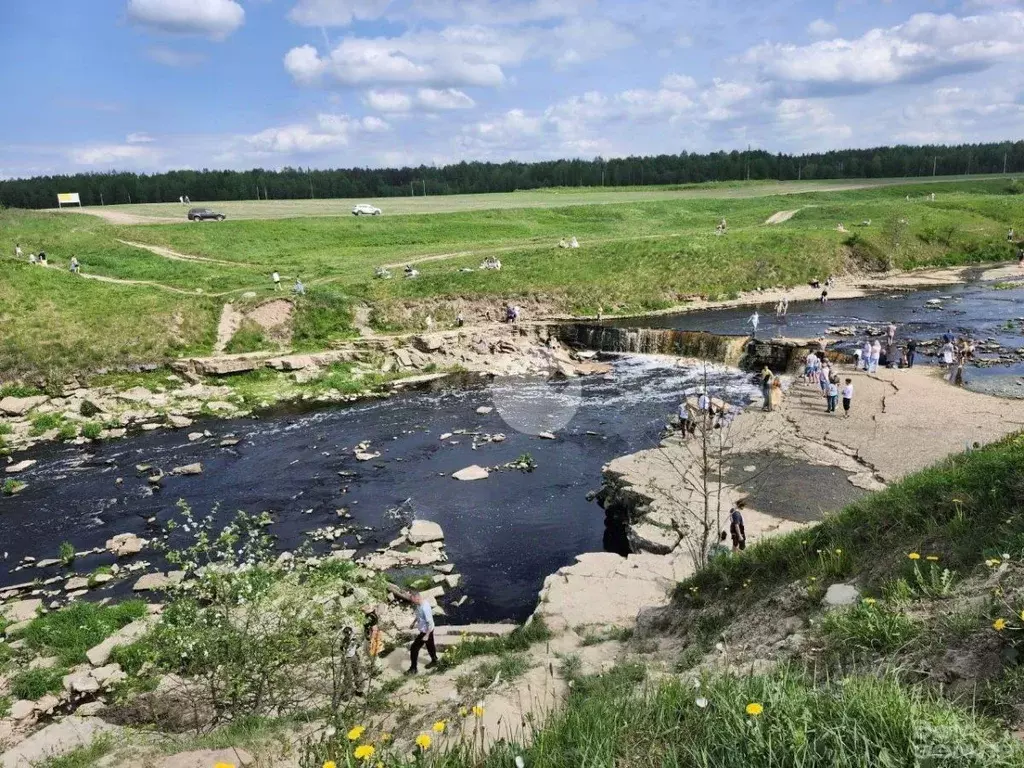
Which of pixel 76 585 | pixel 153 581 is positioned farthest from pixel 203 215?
pixel 153 581

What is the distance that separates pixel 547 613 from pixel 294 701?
5274 mm

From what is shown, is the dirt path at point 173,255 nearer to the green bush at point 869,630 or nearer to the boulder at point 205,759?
the boulder at point 205,759

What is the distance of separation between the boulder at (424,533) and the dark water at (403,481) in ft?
1.67

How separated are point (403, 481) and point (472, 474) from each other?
93.5 inches

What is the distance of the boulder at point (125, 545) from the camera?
767 inches

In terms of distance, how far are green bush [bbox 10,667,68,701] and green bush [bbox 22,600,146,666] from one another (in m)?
0.58

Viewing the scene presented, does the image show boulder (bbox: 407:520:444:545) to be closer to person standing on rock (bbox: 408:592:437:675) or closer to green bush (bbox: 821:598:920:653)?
person standing on rock (bbox: 408:592:437:675)

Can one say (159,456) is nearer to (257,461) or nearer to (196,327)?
(257,461)

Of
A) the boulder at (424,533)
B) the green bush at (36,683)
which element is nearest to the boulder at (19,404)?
the boulder at (424,533)

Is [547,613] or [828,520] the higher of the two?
→ [828,520]

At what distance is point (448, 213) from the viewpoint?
264 ft

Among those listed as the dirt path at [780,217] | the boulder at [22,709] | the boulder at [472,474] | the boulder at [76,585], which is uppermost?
the dirt path at [780,217]

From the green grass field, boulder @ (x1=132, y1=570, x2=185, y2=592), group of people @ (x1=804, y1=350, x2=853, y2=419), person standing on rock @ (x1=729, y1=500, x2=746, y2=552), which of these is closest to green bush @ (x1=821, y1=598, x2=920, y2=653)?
person standing on rock @ (x1=729, y1=500, x2=746, y2=552)

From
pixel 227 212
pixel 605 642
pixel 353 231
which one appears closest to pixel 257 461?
pixel 605 642
